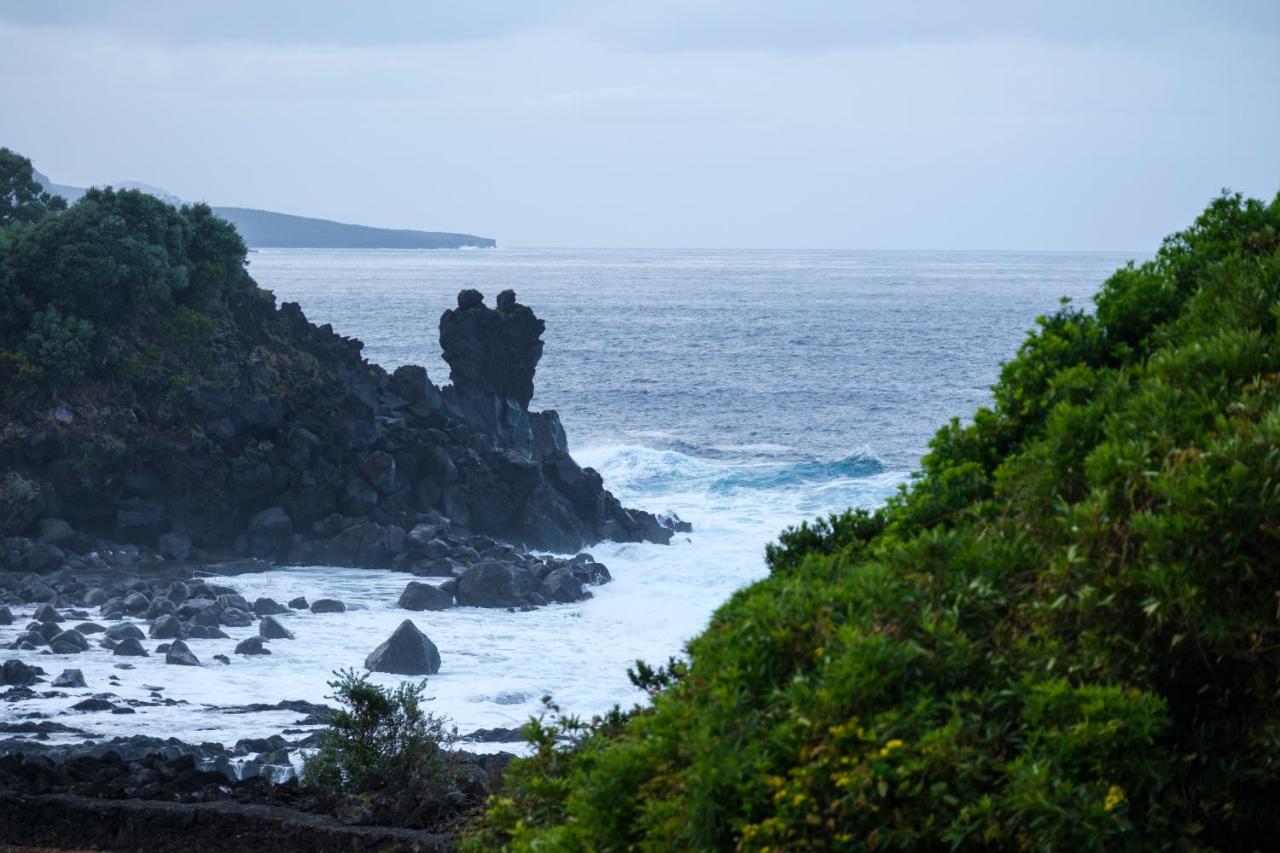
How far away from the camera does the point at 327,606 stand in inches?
1292

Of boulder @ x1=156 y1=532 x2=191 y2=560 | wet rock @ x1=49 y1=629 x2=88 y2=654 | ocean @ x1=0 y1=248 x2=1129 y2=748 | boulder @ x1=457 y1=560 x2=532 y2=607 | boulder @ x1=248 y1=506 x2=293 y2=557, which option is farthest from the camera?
boulder @ x1=248 y1=506 x2=293 y2=557

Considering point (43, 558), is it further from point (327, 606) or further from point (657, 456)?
point (657, 456)

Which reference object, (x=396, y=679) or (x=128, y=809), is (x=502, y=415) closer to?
(x=396, y=679)

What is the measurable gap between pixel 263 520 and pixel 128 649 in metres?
11.3

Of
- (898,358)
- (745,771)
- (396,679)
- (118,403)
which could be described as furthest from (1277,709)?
(898,358)

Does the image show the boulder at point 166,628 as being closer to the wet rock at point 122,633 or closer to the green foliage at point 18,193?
the wet rock at point 122,633

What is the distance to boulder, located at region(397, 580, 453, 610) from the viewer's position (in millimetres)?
33844

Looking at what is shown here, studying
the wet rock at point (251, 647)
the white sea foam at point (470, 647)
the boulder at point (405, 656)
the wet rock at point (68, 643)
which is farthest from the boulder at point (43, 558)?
the boulder at point (405, 656)

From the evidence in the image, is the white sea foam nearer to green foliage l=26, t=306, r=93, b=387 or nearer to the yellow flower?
green foliage l=26, t=306, r=93, b=387

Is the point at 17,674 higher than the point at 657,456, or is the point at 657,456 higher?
the point at 657,456

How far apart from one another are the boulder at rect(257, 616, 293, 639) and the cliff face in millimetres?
8345

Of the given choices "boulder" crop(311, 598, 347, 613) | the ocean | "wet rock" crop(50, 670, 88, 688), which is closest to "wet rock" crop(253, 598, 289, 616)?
"boulder" crop(311, 598, 347, 613)

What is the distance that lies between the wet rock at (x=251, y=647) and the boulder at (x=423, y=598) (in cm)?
528

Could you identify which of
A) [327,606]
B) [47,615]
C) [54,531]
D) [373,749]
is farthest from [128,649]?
[373,749]
